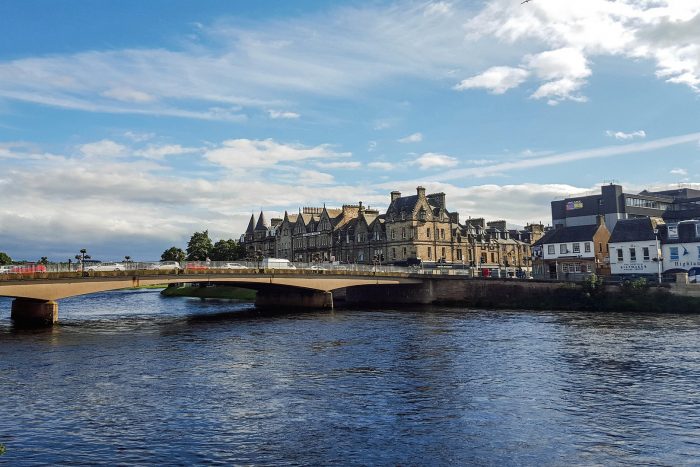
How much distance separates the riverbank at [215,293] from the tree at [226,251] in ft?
44.5

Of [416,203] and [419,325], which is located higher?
[416,203]

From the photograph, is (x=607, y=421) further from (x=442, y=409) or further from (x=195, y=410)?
(x=195, y=410)

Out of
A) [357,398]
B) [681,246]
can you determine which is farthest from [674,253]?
[357,398]

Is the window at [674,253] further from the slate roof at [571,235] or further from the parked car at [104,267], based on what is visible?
the parked car at [104,267]

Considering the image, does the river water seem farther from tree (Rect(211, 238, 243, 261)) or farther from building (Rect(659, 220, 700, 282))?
tree (Rect(211, 238, 243, 261))

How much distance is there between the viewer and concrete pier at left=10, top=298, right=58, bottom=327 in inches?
2566

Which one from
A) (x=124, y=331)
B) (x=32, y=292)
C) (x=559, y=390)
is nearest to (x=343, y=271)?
(x=124, y=331)

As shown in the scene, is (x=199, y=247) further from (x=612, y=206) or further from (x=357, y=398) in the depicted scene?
(x=357, y=398)

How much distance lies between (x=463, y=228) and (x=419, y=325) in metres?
82.0

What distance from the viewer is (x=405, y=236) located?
421 feet

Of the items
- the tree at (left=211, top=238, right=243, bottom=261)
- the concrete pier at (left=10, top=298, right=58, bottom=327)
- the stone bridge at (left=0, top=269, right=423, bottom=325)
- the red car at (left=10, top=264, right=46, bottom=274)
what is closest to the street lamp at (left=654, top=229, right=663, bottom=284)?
the stone bridge at (left=0, top=269, right=423, bottom=325)

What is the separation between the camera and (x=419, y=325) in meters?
62.2

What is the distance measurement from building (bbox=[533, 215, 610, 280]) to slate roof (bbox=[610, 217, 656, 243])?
397 centimetres

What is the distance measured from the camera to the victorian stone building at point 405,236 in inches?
5069
